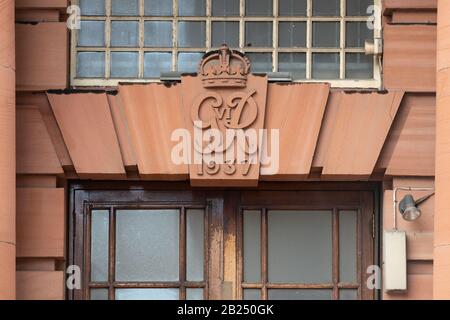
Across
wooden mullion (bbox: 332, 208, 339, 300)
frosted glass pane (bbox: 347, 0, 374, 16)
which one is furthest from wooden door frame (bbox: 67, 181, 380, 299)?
frosted glass pane (bbox: 347, 0, 374, 16)

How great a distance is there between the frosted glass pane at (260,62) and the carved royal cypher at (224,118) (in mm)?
378

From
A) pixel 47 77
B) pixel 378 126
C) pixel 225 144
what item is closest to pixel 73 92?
pixel 47 77

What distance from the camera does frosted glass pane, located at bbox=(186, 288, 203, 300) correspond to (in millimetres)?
16359

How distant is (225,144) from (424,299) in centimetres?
211

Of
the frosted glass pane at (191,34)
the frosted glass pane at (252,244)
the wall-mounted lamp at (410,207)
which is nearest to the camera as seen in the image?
the wall-mounted lamp at (410,207)

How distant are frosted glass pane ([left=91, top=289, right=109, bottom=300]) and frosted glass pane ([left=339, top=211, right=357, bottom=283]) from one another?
79.5 inches

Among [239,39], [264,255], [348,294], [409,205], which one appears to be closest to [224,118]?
[239,39]

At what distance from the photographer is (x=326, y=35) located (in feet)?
54.6

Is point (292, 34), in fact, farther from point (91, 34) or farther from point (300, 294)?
point (300, 294)

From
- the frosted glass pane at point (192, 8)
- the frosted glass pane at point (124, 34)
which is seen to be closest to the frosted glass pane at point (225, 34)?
the frosted glass pane at point (192, 8)

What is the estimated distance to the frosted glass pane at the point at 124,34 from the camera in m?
16.7

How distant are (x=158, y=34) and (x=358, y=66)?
1.76 meters

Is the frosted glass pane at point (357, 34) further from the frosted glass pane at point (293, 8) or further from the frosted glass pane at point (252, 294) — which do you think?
the frosted glass pane at point (252, 294)
